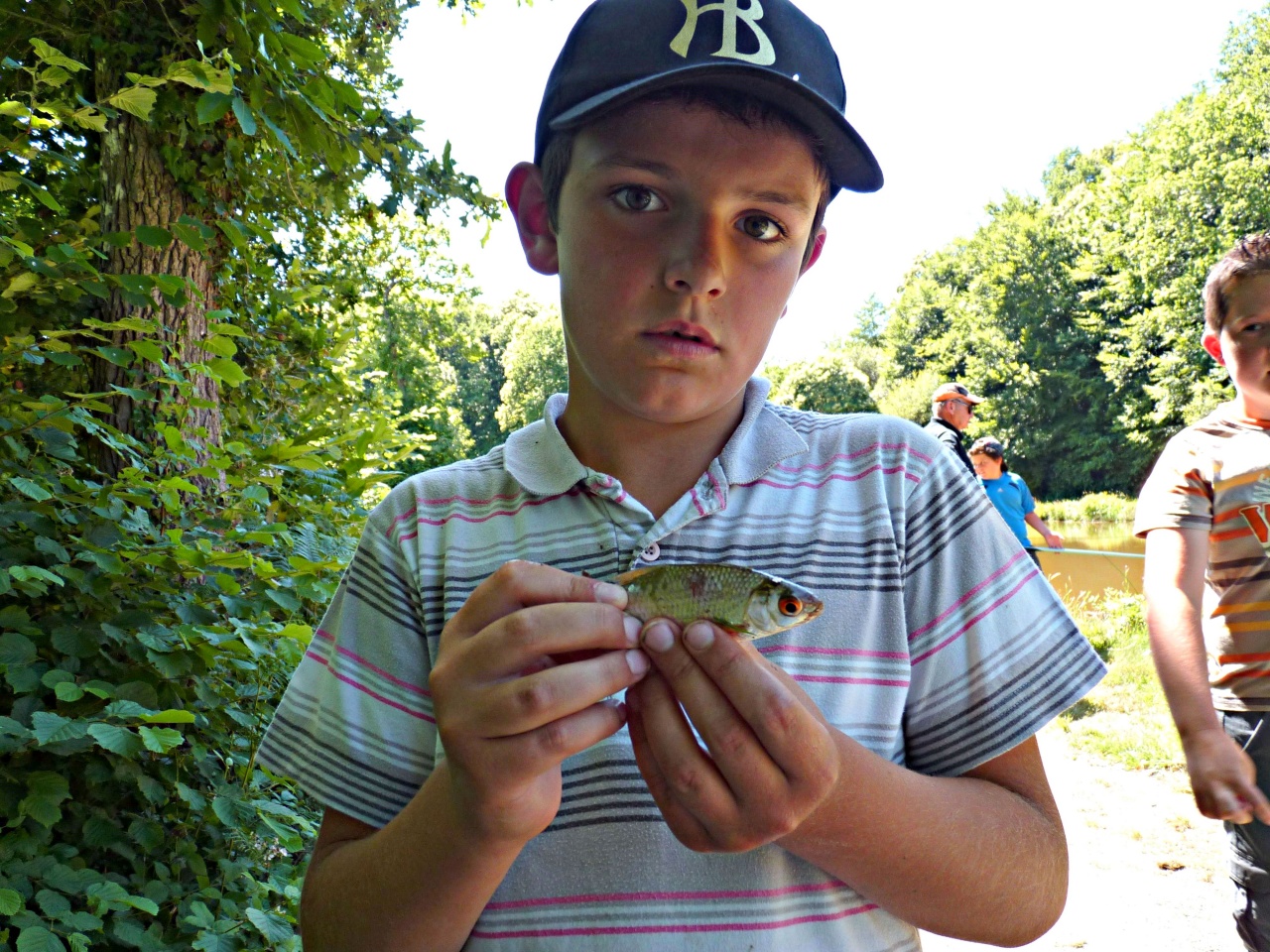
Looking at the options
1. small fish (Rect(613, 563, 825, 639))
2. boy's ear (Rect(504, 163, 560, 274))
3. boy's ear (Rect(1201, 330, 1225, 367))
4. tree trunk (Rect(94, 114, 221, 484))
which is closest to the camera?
small fish (Rect(613, 563, 825, 639))

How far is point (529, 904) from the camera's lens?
1133 millimetres

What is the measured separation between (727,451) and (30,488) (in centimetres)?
174

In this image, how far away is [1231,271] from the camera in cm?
247

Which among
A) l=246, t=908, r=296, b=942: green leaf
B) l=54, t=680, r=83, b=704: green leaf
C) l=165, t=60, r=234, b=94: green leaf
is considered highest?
l=165, t=60, r=234, b=94: green leaf

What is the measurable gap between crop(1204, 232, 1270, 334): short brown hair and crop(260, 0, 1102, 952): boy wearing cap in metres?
1.68

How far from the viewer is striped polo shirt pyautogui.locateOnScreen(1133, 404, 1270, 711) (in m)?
2.20

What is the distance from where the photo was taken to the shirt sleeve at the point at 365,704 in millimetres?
1244

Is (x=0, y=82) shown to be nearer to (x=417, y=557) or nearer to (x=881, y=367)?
(x=417, y=557)

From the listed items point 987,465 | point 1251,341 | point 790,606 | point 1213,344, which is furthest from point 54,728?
point 987,465

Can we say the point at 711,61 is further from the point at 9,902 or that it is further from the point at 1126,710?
the point at 1126,710

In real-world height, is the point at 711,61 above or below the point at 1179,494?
above

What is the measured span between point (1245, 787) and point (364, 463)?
2.85 m

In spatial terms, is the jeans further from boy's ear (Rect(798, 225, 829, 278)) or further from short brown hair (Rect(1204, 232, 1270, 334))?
boy's ear (Rect(798, 225, 829, 278))

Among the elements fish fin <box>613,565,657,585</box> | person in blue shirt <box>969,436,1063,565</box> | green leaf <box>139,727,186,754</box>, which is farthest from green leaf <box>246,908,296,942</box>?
person in blue shirt <box>969,436,1063,565</box>
